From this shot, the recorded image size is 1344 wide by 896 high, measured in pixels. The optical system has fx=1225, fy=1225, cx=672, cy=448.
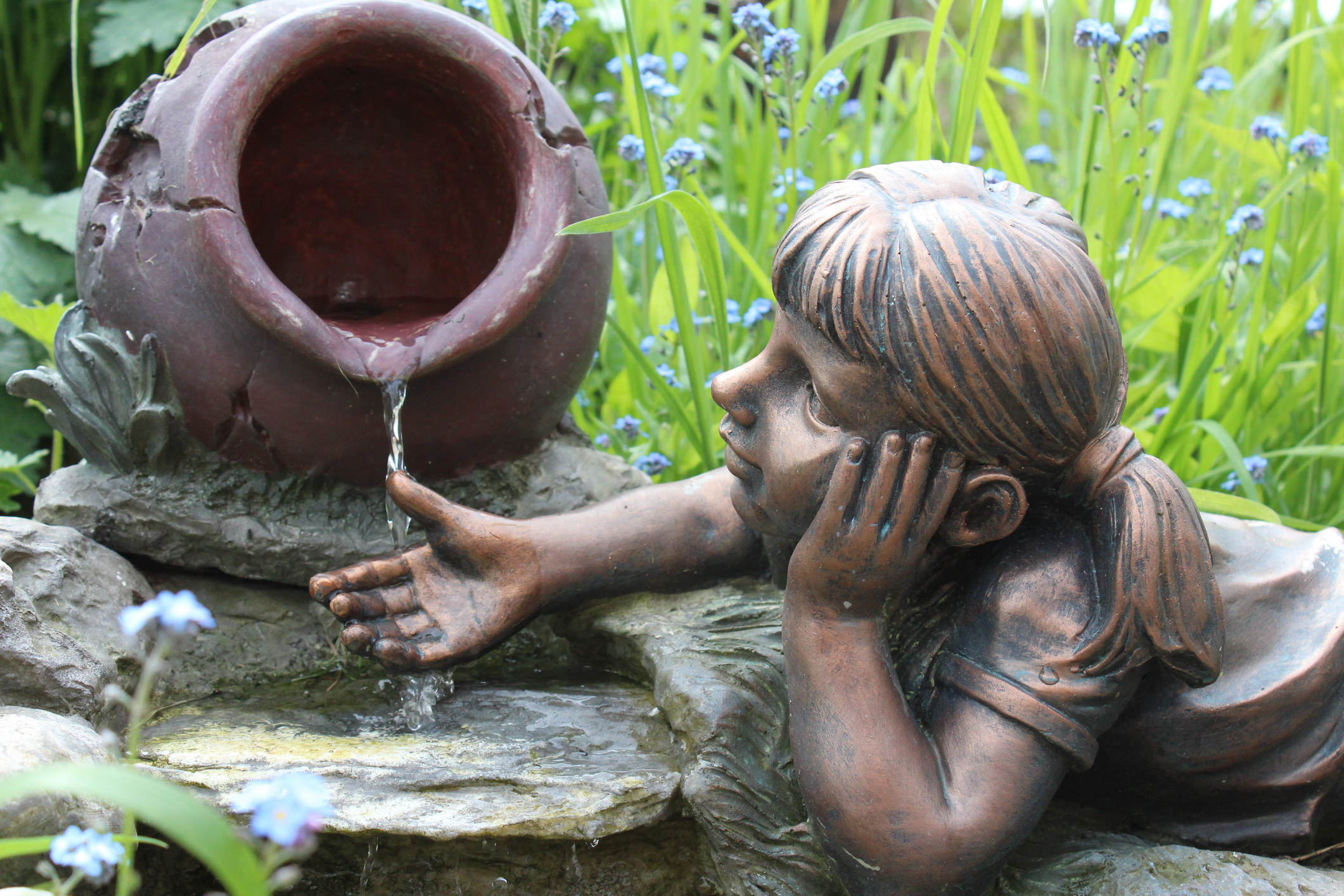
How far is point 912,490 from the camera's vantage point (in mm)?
1205

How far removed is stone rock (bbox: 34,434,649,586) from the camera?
1761 millimetres

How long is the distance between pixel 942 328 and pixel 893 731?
0.42 m

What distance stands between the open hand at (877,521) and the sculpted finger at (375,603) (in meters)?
0.59

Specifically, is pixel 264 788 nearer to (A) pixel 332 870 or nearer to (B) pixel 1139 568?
(A) pixel 332 870

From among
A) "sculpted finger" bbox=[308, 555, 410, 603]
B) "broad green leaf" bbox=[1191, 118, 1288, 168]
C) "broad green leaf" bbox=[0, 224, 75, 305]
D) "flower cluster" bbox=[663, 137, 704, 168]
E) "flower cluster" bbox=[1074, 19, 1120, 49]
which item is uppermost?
"flower cluster" bbox=[1074, 19, 1120, 49]

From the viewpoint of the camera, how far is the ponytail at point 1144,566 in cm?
122

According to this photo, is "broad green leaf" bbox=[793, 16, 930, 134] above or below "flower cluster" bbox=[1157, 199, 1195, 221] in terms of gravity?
above

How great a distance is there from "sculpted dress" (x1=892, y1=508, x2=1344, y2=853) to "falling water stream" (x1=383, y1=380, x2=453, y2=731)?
64 cm

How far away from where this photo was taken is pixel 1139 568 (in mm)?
1214

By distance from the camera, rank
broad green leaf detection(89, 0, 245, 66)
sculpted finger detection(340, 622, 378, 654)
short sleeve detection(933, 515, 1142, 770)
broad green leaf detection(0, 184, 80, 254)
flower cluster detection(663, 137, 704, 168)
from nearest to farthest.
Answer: short sleeve detection(933, 515, 1142, 770), sculpted finger detection(340, 622, 378, 654), flower cluster detection(663, 137, 704, 168), broad green leaf detection(0, 184, 80, 254), broad green leaf detection(89, 0, 245, 66)

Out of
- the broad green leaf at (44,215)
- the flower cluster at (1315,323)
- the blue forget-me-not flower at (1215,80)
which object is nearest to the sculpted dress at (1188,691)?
the flower cluster at (1315,323)

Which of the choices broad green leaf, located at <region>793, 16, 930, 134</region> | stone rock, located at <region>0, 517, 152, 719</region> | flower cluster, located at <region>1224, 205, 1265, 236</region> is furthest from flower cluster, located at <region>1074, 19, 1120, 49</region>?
stone rock, located at <region>0, 517, 152, 719</region>

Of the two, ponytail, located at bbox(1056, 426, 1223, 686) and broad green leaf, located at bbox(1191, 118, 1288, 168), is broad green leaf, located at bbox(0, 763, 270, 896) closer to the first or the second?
ponytail, located at bbox(1056, 426, 1223, 686)

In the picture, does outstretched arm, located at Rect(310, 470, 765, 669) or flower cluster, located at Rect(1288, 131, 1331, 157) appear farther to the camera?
flower cluster, located at Rect(1288, 131, 1331, 157)
